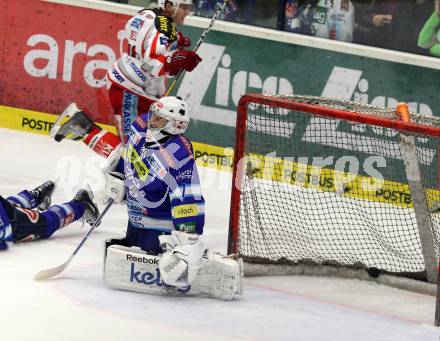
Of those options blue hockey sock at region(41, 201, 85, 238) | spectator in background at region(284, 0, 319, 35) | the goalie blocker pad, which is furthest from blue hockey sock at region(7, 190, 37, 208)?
spectator in background at region(284, 0, 319, 35)

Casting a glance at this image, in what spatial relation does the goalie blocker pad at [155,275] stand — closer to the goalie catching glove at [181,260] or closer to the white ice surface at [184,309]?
the white ice surface at [184,309]

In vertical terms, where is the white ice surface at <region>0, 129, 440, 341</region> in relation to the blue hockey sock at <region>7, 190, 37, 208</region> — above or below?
below

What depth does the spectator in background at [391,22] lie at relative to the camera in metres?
8.27

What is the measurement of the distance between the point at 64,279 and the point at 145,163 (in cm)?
69

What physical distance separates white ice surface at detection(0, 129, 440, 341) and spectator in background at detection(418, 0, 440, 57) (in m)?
2.32

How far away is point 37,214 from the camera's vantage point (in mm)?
6402

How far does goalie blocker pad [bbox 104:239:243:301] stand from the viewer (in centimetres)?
559

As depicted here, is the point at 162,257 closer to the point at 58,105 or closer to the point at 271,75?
the point at 271,75

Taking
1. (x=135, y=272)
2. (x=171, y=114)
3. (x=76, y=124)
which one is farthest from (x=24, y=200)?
(x=171, y=114)

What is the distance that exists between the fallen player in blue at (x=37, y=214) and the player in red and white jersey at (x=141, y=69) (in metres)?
0.50

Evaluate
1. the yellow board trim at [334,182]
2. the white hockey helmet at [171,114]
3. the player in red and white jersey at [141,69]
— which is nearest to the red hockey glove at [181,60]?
the player in red and white jersey at [141,69]

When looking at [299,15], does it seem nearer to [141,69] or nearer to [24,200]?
[141,69]

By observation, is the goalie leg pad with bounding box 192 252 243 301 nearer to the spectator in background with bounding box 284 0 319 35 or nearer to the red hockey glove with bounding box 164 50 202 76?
the red hockey glove with bounding box 164 50 202 76

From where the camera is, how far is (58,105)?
9.51 m
